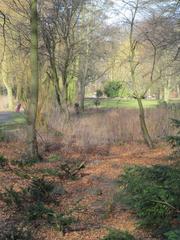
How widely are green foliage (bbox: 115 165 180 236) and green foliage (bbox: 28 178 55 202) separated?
256 cm

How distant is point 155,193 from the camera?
403 cm

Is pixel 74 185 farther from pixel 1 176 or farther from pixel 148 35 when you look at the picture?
pixel 148 35

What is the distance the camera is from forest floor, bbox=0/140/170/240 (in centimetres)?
559

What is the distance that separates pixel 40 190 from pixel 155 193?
3.36 meters

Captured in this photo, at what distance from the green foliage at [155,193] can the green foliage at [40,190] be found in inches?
101

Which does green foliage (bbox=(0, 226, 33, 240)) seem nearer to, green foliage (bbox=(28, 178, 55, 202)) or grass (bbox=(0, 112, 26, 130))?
green foliage (bbox=(28, 178, 55, 202))

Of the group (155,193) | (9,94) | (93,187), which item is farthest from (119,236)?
(9,94)

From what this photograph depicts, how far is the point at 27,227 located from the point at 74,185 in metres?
2.92

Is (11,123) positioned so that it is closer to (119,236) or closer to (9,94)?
(9,94)

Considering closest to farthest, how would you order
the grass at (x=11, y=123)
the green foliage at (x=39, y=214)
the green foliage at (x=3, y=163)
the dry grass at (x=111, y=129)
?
the green foliage at (x=39, y=214) → the green foliage at (x=3, y=163) → the dry grass at (x=111, y=129) → the grass at (x=11, y=123)

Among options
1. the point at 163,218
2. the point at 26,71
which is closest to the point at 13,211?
the point at 163,218

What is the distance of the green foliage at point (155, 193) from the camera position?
4039mm

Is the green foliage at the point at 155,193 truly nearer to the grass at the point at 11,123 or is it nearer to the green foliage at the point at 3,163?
the green foliage at the point at 3,163

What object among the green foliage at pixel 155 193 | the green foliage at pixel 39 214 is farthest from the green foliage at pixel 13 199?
the green foliage at pixel 155 193
